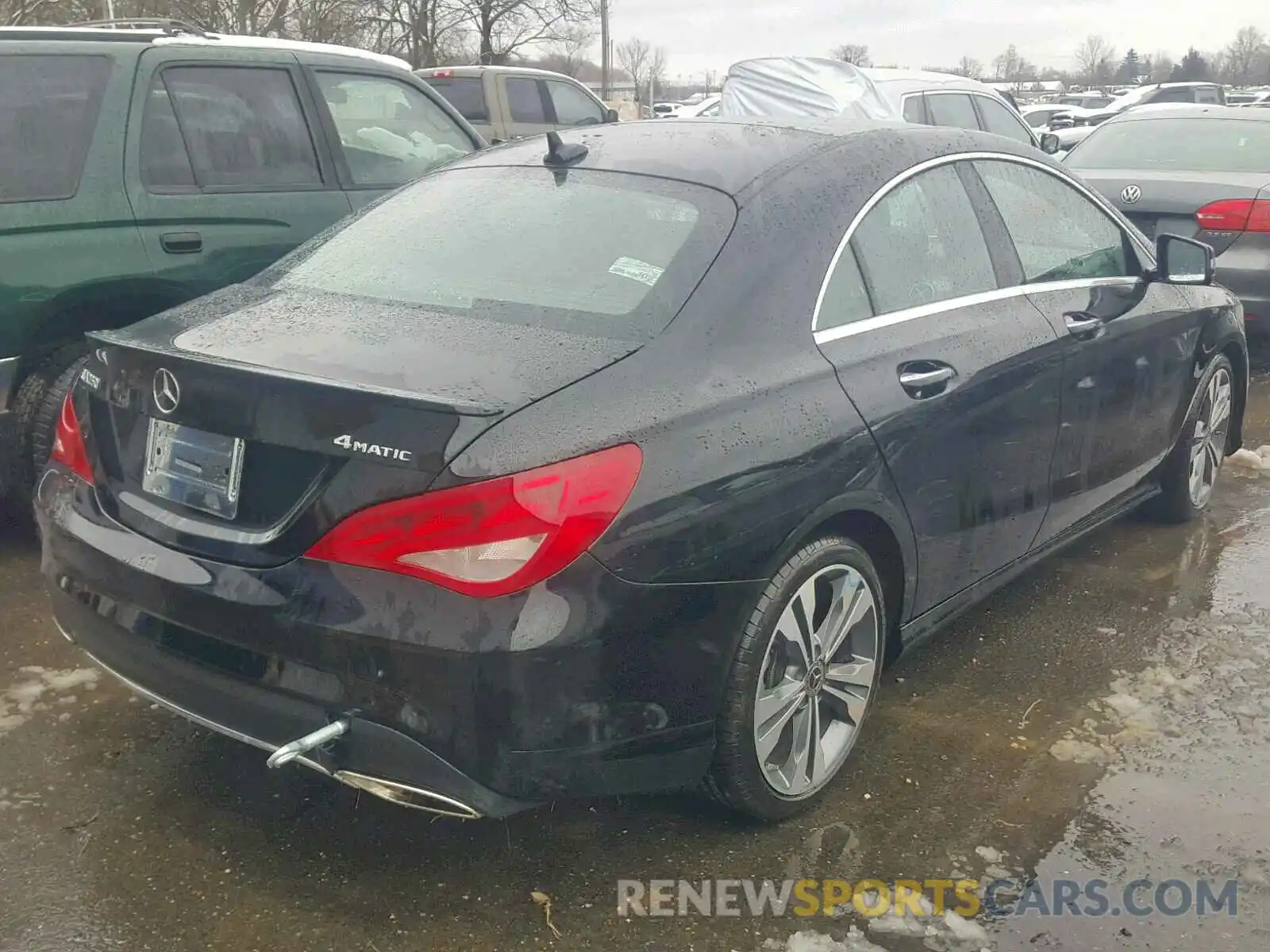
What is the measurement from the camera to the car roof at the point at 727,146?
311 centimetres

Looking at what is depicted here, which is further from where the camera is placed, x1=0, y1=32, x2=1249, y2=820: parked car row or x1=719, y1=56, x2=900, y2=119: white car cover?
x1=719, y1=56, x2=900, y2=119: white car cover

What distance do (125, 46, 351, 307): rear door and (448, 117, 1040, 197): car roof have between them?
1.44 meters

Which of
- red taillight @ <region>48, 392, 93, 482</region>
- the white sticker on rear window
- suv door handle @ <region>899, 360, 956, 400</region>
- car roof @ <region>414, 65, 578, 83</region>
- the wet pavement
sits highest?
car roof @ <region>414, 65, 578, 83</region>

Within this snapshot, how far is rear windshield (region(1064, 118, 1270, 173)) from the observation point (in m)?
7.79

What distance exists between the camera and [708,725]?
2.61 metres

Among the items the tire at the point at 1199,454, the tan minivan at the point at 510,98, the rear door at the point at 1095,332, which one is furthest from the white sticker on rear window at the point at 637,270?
the tan minivan at the point at 510,98

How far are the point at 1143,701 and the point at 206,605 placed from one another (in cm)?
261

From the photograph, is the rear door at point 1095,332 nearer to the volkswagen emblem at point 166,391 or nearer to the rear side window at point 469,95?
the volkswagen emblem at point 166,391

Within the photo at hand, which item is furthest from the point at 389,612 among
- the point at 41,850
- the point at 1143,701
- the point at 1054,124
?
the point at 1054,124

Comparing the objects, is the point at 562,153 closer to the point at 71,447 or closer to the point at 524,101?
the point at 71,447

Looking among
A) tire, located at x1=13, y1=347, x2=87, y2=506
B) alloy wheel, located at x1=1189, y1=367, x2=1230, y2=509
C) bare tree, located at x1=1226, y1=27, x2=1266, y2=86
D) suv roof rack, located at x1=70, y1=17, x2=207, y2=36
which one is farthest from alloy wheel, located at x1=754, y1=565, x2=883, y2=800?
bare tree, located at x1=1226, y1=27, x2=1266, y2=86

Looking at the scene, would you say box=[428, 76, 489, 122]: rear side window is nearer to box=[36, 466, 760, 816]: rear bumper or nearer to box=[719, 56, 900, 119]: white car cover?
box=[719, 56, 900, 119]: white car cover

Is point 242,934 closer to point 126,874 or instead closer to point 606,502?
point 126,874

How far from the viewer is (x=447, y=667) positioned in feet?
7.43
